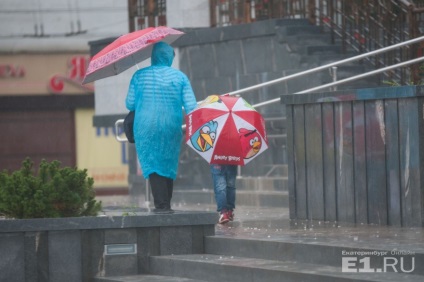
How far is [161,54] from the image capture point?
496 inches

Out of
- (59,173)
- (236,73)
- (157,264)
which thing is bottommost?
(157,264)

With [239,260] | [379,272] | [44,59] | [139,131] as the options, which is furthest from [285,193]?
[44,59]

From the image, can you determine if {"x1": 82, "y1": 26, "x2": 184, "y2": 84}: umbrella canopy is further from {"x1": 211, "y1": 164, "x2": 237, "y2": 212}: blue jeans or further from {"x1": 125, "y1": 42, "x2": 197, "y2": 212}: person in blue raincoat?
{"x1": 211, "y1": 164, "x2": 237, "y2": 212}: blue jeans

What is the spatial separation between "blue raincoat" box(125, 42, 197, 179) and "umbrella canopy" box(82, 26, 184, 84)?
25cm

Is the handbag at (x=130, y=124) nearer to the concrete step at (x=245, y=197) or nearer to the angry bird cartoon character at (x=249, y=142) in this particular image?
the angry bird cartoon character at (x=249, y=142)

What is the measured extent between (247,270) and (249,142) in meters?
2.66

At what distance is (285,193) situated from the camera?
1552cm

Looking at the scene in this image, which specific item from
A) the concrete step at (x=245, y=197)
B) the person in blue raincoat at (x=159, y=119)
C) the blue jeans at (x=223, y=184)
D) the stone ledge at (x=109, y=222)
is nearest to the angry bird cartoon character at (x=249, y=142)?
the blue jeans at (x=223, y=184)

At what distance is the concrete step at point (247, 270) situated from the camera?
9547mm

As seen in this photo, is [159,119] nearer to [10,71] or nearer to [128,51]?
[128,51]

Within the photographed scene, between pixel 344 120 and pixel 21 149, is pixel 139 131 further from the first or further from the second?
pixel 21 149

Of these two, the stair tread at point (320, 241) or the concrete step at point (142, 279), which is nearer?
the stair tread at point (320, 241)

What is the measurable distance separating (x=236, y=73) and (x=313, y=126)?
575 centimetres

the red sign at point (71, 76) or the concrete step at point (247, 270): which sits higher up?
the red sign at point (71, 76)
